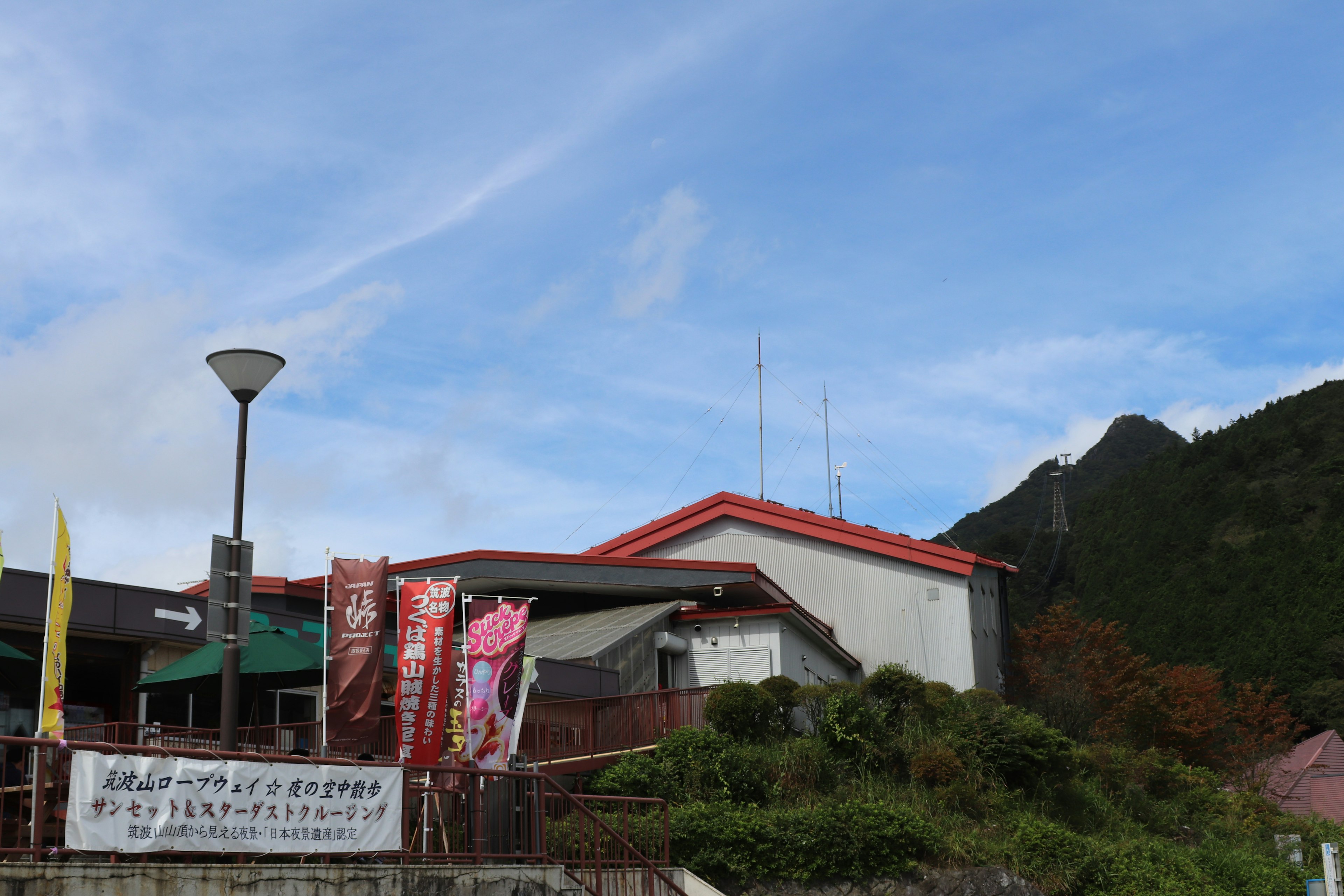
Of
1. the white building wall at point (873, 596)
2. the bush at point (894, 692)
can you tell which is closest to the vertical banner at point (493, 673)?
the bush at point (894, 692)

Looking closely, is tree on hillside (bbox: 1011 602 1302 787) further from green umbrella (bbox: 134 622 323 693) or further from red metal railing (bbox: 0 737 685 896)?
green umbrella (bbox: 134 622 323 693)

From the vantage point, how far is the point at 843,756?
20.6m

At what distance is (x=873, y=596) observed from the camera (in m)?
30.9

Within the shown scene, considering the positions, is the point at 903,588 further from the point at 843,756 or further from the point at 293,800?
the point at 293,800

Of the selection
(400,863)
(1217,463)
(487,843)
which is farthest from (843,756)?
(1217,463)

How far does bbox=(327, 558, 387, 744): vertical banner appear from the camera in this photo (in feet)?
44.9

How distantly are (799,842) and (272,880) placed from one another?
9.06 metres

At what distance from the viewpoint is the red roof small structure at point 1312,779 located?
1330 inches

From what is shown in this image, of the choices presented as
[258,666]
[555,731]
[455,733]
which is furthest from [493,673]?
[555,731]

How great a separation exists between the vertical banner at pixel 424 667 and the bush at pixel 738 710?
728 cm

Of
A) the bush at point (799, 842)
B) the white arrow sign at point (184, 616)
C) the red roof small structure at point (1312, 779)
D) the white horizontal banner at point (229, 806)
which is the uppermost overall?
the white arrow sign at point (184, 616)

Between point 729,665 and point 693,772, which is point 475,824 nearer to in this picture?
point 693,772

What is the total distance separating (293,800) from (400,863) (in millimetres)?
1354

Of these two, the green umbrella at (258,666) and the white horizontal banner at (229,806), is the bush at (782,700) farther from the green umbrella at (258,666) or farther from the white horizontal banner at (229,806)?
the white horizontal banner at (229,806)
